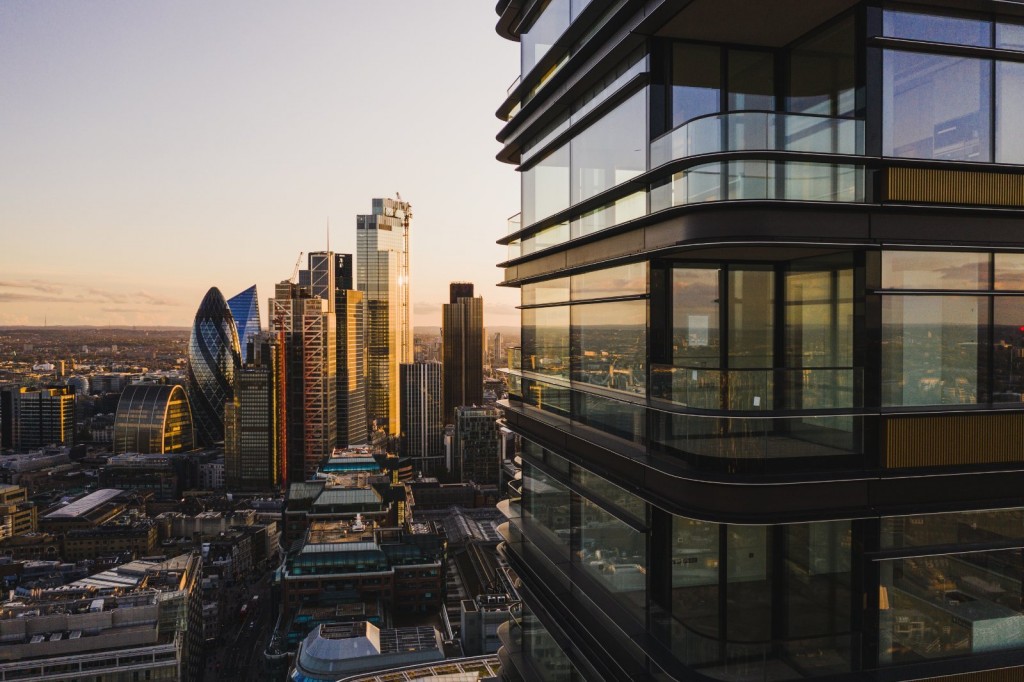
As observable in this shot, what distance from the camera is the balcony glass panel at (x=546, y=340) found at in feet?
30.6

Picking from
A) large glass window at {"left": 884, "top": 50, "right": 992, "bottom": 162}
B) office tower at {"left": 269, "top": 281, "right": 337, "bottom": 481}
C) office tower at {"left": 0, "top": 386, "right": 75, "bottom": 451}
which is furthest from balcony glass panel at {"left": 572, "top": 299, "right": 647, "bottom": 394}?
office tower at {"left": 0, "top": 386, "right": 75, "bottom": 451}

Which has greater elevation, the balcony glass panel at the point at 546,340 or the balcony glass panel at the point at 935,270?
the balcony glass panel at the point at 935,270

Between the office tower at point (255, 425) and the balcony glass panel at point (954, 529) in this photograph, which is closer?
the balcony glass panel at point (954, 529)

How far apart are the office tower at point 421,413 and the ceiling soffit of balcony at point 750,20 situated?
175351 mm

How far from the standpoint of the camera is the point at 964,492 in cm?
594

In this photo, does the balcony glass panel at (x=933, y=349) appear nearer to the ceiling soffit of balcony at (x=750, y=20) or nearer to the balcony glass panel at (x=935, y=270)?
the balcony glass panel at (x=935, y=270)

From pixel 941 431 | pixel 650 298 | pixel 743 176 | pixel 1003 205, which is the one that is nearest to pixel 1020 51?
pixel 1003 205

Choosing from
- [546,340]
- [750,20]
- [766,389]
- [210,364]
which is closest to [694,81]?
[750,20]

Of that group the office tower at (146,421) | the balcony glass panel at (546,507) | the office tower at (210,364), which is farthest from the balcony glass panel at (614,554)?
the office tower at (210,364)

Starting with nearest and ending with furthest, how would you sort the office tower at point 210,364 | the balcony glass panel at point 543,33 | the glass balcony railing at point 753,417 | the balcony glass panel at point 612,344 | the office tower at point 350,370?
the glass balcony railing at point 753,417, the balcony glass panel at point 612,344, the balcony glass panel at point 543,33, the office tower at point 350,370, the office tower at point 210,364

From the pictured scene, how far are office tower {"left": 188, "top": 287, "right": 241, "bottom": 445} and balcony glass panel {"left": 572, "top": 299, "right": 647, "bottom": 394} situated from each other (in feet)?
612

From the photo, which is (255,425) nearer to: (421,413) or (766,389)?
(421,413)

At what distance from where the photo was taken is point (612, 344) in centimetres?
794

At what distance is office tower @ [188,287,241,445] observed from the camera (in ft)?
589
